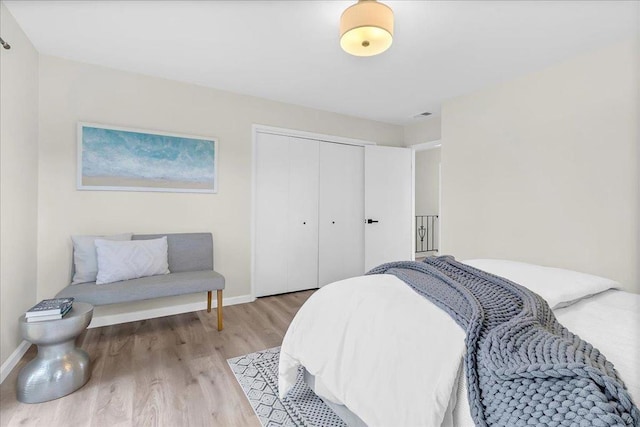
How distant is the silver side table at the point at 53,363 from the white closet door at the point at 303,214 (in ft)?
7.40

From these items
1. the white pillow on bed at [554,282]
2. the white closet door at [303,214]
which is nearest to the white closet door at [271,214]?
the white closet door at [303,214]

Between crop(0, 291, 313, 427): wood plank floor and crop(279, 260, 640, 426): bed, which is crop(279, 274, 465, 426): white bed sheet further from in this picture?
crop(0, 291, 313, 427): wood plank floor

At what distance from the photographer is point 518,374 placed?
30.4 inches

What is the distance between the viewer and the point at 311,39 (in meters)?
2.23

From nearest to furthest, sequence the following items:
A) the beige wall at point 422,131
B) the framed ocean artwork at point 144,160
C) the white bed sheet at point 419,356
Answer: the white bed sheet at point 419,356, the framed ocean artwork at point 144,160, the beige wall at point 422,131

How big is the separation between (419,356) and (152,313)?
278cm

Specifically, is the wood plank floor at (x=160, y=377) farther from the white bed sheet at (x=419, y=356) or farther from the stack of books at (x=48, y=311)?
the white bed sheet at (x=419, y=356)

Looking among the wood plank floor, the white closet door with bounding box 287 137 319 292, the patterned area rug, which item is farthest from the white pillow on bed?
the white closet door with bounding box 287 137 319 292

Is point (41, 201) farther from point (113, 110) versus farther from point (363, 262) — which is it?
point (363, 262)

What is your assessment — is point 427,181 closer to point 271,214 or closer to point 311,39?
point 271,214

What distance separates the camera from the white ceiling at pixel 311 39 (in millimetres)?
1907

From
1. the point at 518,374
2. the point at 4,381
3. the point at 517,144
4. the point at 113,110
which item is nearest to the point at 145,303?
the point at 4,381

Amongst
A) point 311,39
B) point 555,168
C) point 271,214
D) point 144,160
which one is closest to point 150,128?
point 144,160

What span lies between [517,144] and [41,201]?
4170mm
